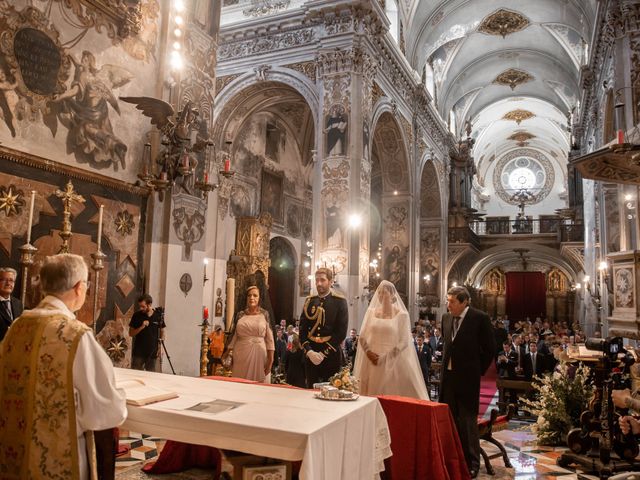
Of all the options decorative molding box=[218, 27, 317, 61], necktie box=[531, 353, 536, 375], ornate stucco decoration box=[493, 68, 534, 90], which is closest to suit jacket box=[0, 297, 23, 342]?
necktie box=[531, 353, 536, 375]

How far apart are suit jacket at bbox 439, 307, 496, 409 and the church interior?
897 mm

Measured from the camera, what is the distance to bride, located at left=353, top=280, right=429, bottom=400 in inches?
206

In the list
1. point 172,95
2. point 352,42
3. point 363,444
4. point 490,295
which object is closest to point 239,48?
point 352,42

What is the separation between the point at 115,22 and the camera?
605cm

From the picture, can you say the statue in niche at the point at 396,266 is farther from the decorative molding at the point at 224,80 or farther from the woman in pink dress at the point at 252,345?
the woman in pink dress at the point at 252,345

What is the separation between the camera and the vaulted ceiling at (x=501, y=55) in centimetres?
1955

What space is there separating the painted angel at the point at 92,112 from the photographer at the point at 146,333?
5.41ft

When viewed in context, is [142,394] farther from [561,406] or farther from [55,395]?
[561,406]

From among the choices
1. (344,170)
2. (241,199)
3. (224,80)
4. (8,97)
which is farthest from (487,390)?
(224,80)

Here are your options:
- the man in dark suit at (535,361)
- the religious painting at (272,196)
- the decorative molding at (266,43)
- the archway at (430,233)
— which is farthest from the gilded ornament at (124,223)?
the archway at (430,233)

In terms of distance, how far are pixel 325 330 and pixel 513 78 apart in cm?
2494

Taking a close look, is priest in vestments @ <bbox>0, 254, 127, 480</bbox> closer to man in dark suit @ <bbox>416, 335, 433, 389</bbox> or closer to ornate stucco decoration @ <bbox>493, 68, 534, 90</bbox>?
man in dark suit @ <bbox>416, 335, 433, 389</bbox>

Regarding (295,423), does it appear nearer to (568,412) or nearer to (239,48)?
(568,412)

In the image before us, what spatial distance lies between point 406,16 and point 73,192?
15.5 m
